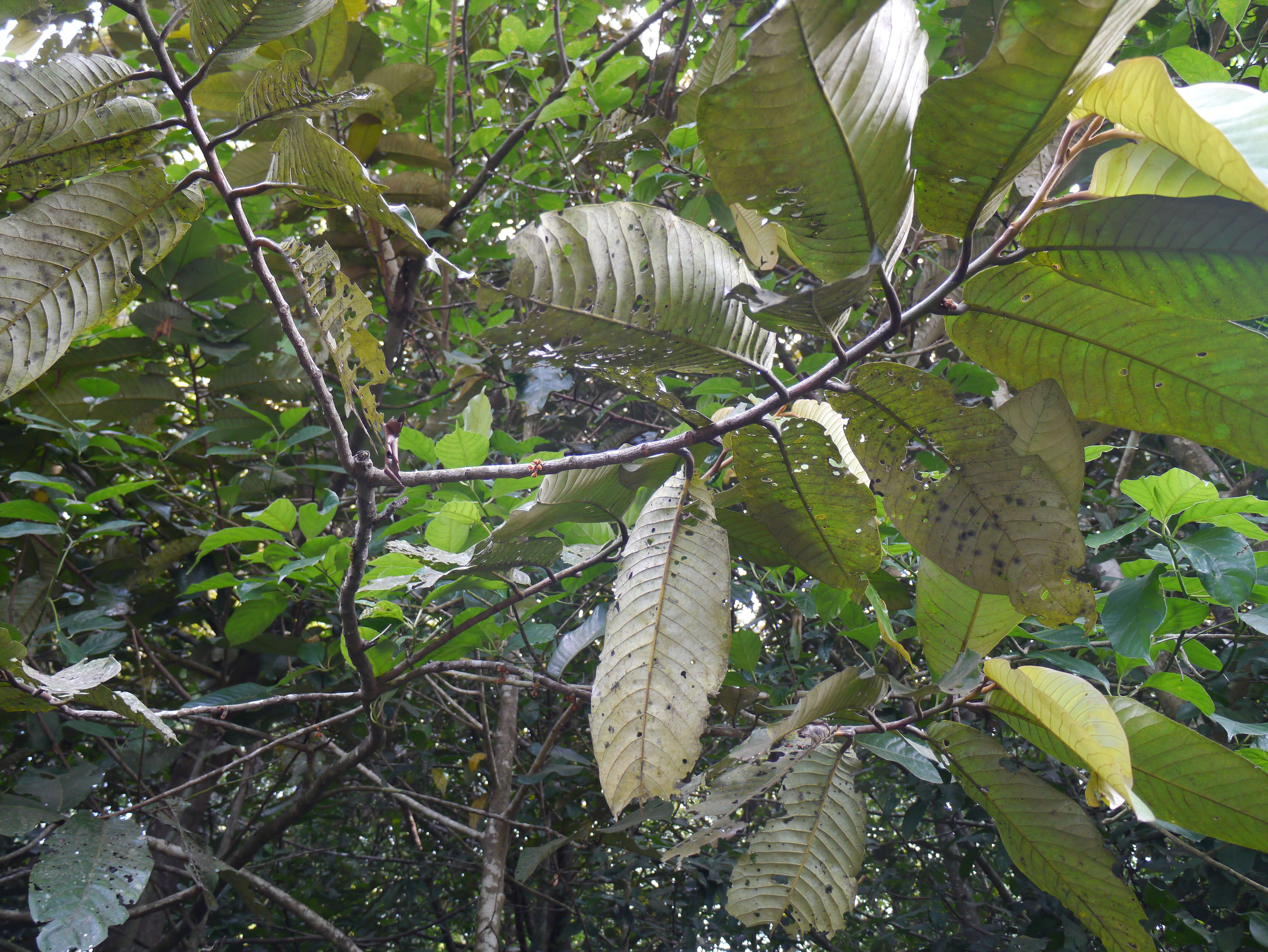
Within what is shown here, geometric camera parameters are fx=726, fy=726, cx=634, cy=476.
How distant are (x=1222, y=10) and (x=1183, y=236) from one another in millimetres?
2208

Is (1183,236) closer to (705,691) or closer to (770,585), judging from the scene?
(705,691)

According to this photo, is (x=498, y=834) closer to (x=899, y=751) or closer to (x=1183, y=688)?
(x=899, y=751)

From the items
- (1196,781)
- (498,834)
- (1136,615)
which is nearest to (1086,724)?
(1196,781)

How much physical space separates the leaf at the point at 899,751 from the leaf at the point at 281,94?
4.04 ft

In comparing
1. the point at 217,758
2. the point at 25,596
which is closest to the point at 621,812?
the point at 25,596

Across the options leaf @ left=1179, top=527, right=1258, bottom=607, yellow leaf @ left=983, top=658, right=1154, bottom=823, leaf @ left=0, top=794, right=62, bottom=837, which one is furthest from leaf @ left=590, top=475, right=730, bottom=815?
leaf @ left=0, top=794, right=62, bottom=837

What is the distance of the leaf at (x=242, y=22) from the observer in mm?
898

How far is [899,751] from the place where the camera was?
1.15 metres

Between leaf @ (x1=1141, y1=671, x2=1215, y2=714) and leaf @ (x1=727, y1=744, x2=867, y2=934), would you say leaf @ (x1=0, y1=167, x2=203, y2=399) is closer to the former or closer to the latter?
leaf @ (x1=727, y1=744, x2=867, y2=934)

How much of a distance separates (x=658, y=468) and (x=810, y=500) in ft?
0.64

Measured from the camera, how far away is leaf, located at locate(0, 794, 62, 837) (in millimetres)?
1518

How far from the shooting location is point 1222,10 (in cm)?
203

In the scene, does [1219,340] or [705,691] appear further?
[705,691]

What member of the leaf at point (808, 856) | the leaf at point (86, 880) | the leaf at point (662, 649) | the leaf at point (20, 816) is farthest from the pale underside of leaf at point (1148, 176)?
the leaf at point (20, 816)
